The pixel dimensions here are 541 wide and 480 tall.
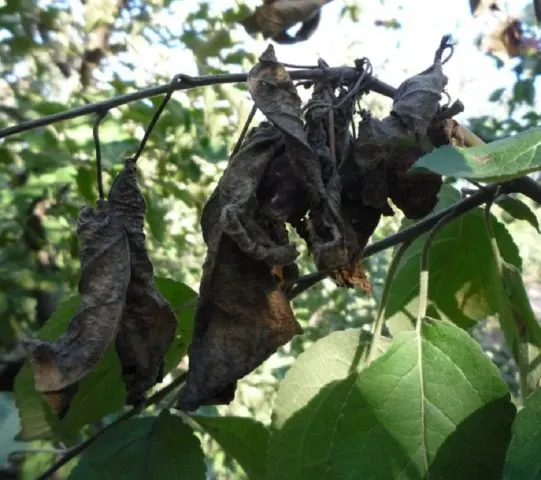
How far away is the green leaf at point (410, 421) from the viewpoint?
68 centimetres

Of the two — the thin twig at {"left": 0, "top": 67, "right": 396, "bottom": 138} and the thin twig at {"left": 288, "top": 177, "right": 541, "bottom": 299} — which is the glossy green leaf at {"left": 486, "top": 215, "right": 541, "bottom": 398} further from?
the thin twig at {"left": 0, "top": 67, "right": 396, "bottom": 138}

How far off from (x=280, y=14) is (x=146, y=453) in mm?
567

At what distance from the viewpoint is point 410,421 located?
0.70m

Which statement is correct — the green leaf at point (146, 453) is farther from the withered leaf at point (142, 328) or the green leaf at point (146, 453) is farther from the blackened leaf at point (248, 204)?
the blackened leaf at point (248, 204)

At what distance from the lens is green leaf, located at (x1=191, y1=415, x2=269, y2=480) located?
0.98 m

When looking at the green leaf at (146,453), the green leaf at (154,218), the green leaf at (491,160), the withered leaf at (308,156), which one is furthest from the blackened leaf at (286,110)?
the green leaf at (154,218)

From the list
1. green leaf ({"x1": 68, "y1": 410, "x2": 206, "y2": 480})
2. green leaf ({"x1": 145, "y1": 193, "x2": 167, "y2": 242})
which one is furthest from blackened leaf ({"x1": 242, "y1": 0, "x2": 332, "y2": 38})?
green leaf ({"x1": 145, "y1": 193, "x2": 167, "y2": 242})

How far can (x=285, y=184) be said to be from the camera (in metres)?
0.70

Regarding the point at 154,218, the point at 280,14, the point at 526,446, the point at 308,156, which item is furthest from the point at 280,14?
the point at 154,218

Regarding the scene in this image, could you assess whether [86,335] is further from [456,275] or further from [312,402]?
[456,275]

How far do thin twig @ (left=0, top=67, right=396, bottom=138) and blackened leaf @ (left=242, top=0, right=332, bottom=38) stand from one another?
279mm

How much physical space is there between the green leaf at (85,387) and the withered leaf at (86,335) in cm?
17

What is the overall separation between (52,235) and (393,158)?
1.91 m

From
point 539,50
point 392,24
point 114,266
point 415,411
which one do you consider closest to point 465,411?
point 415,411
